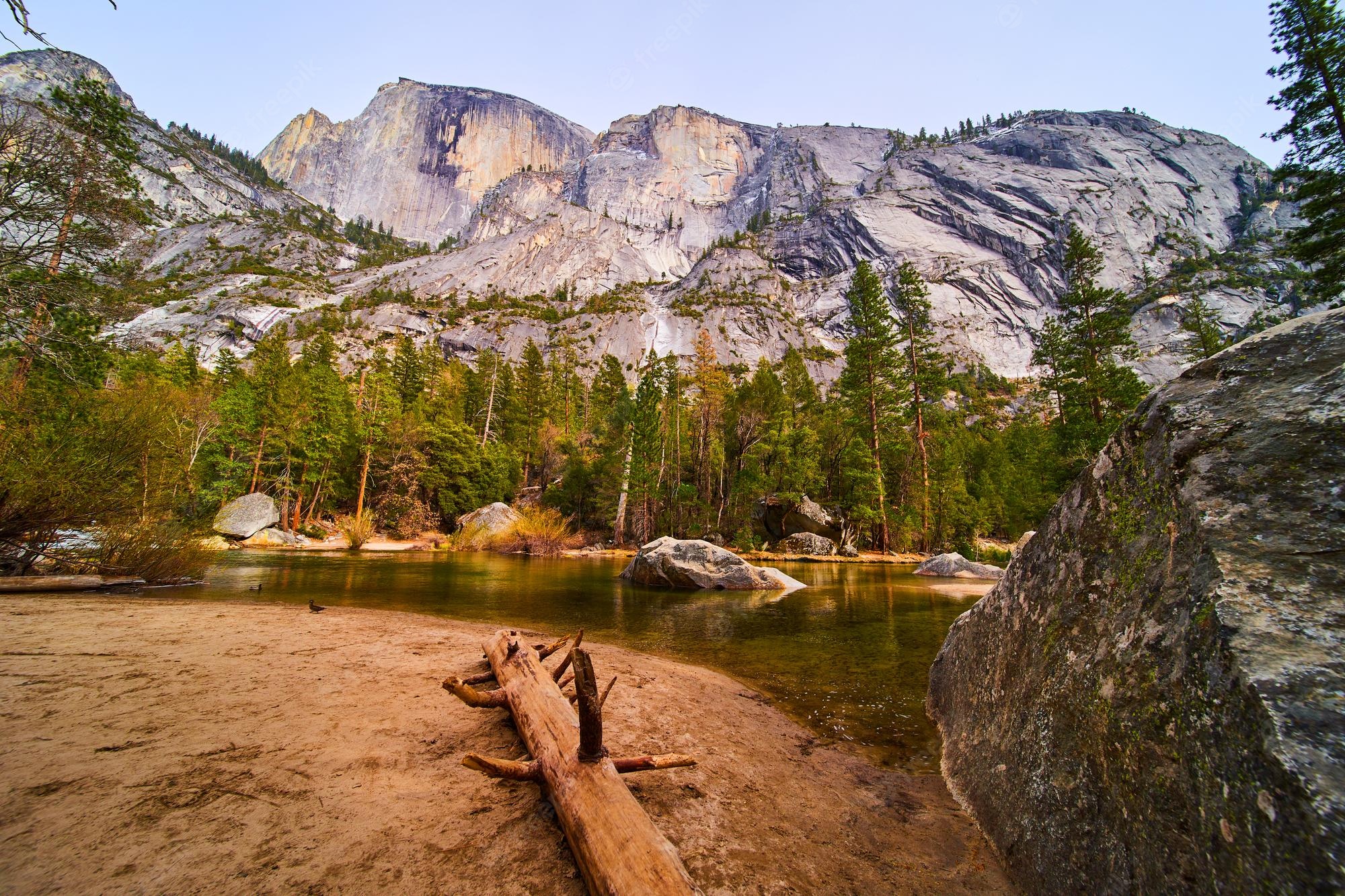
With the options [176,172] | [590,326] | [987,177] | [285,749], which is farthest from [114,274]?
[176,172]

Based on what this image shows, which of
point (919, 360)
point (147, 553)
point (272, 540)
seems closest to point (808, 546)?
point (919, 360)

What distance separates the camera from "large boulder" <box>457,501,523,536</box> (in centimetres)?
2898

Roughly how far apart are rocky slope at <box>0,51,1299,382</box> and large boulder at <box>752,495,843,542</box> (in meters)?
49.5

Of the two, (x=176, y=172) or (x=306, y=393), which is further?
(x=176, y=172)

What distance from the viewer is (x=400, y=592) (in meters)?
11.1

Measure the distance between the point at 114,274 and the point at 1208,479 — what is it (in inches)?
549

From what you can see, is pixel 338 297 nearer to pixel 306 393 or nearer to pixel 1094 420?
pixel 306 393

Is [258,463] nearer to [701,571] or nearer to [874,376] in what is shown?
[701,571]

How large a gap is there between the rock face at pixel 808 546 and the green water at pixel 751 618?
25.3 ft

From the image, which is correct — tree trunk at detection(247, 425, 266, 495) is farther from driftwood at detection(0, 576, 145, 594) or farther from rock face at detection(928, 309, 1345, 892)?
rock face at detection(928, 309, 1345, 892)

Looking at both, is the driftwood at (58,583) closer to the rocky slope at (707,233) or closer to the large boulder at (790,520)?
the large boulder at (790,520)

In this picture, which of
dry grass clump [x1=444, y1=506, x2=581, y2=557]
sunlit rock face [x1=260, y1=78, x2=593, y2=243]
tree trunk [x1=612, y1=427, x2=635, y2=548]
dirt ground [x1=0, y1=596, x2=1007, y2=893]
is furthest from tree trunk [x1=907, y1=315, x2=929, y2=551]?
sunlit rock face [x1=260, y1=78, x2=593, y2=243]

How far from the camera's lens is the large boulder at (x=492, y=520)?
2898cm

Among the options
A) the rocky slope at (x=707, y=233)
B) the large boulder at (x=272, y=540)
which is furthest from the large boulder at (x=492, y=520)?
the rocky slope at (x=707, y=233)
